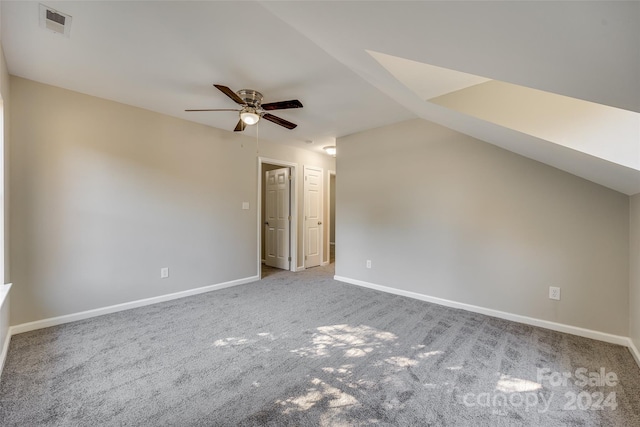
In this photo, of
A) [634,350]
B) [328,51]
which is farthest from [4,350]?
[634,350]

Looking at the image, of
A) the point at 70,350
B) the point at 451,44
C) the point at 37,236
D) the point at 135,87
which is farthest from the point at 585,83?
the point at 37,236

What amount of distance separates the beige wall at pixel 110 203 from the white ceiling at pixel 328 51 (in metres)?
0.30

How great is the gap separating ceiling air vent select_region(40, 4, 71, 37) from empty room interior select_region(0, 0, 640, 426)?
0.04ft

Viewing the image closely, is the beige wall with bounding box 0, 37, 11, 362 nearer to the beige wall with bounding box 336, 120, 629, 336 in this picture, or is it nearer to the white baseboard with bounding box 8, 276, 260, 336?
the white baseboard with bounding box 8, 276, 260, 336

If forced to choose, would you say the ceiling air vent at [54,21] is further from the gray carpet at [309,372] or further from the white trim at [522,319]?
the white trim at [522,319]

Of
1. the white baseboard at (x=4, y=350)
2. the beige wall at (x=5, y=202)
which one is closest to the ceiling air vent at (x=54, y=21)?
the beige wall at (x=5, y=202)

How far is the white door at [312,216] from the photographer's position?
5246mm

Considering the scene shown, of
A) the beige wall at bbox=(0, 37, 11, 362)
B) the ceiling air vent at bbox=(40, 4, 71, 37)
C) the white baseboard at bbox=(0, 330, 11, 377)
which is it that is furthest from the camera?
the beige wall at bbox=(0, 37, 11, 362)

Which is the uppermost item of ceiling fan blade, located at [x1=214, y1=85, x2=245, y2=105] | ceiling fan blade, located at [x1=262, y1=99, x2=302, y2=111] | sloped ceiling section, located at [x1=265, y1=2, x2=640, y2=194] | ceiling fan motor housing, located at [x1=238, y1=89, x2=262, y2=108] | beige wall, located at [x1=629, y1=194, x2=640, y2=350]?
ceiling fan motor housing, located at [x1=238, y1=89, x2=262, y2=108]

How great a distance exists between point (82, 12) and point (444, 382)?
3.39m

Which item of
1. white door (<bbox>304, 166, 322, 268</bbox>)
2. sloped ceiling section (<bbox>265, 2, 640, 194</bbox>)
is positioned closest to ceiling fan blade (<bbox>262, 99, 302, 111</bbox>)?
sloped ceiling section (<bbox>265, 2, 640, 194</bbox>)

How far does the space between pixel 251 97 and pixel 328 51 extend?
1021 mm

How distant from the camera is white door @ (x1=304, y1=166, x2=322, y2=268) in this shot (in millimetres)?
5246

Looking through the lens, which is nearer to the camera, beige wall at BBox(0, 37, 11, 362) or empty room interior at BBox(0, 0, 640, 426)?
empty room interior at BBox(0, 0, 640, 426)
